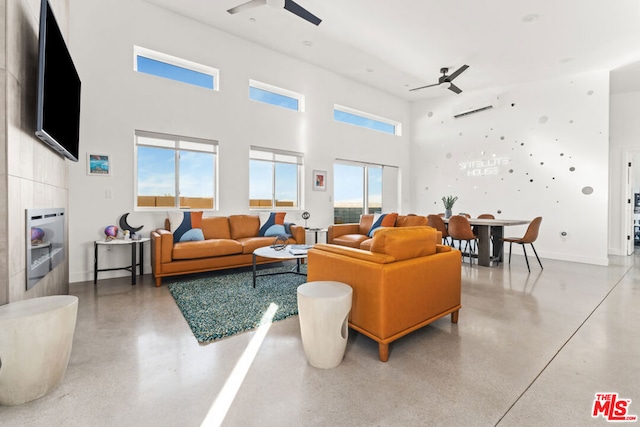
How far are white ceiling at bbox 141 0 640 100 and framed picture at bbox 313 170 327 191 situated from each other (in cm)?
224

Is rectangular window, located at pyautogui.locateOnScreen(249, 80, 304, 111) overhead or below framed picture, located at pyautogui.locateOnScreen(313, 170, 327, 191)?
overhead

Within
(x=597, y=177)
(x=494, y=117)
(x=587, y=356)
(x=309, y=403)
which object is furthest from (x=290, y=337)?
(x=494, y=117)

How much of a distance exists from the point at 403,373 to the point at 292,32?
5065 millimetres

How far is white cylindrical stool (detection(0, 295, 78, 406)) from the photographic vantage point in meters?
1.39

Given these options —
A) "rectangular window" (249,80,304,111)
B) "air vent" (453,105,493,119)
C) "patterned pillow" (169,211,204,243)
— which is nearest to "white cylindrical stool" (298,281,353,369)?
"patterned pillow" (169,211,204,243)

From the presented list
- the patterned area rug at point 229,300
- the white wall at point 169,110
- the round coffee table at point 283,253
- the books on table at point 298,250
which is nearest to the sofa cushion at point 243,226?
the white wall at point 169,110

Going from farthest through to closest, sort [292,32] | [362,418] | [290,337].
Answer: [292,32] → [290,337] → [362,418]

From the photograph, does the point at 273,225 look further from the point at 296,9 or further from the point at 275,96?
the point at 296,9

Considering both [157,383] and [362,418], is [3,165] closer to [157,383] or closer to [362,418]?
[157,383]

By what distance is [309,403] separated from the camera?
150 cm

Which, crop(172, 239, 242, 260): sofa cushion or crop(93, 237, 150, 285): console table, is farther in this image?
crop(172, 239, 242, 260): sofa cushion

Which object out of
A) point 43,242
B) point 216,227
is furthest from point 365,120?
point 43,242

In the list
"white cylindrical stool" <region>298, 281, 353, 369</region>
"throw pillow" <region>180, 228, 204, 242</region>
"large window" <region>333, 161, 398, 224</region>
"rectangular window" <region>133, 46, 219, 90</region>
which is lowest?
"white cylindrical stool" <region>298, 281, 353, 369</region>

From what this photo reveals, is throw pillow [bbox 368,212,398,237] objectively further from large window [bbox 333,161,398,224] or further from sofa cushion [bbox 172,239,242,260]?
sofa cushion [bbox 172,239,242,260]
